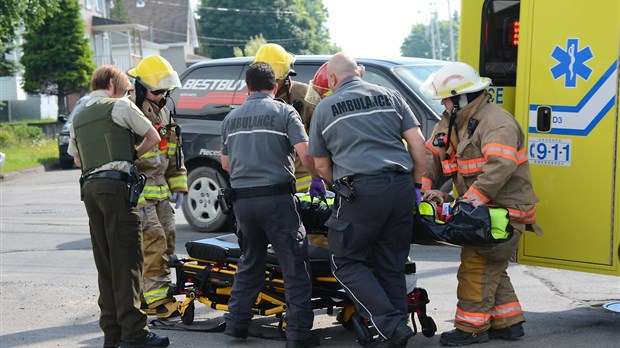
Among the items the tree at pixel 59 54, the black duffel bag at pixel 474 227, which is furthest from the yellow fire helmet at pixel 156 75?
the tree at pixel 59 54

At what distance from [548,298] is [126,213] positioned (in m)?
3.65

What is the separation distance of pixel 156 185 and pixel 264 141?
137 cm

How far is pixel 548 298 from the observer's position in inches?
310

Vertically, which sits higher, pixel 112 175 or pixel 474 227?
pixel 112 175

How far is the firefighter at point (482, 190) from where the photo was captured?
620 centimetres

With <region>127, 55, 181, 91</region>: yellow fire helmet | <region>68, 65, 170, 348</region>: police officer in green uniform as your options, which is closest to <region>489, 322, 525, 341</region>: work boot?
<region>68, 65, 170, 348</region>: police officer in green uniform

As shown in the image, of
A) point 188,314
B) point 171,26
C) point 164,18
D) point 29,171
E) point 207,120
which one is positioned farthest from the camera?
point 164,18

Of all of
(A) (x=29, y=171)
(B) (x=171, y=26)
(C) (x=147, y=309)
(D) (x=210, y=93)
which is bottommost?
(A) (x=29, y=171)

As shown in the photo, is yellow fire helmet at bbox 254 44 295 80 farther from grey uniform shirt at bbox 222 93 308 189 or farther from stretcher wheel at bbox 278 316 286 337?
stretcher wheel at bbox 278 316 286 337

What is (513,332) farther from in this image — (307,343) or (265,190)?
(265,190)

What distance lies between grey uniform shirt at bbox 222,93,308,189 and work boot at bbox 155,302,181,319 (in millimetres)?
1414

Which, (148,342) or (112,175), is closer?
(112,175)

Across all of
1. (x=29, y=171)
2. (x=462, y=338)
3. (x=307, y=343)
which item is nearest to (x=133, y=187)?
(x=307, y=343)

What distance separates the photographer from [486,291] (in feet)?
20.8
